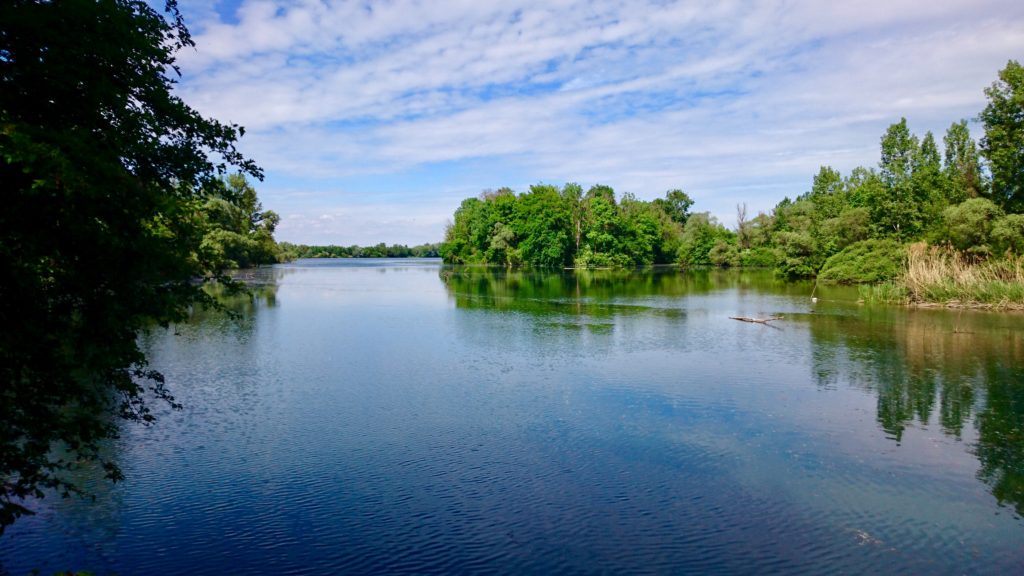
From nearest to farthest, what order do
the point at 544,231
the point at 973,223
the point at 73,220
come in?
the point at 73,220 → the point at 973,223 → the point at 544,231

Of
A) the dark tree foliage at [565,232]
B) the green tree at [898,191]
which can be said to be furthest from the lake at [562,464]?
the dark tree foliage at [565,232]

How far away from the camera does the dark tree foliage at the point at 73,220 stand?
21.5 ft

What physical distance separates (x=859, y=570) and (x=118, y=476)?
9.64 m

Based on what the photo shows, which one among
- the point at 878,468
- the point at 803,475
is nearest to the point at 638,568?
the point at 803,475

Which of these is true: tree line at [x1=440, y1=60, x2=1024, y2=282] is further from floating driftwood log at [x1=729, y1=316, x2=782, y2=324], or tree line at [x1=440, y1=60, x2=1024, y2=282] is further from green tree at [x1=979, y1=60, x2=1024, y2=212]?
floating driftwood log at [x1=729, y1=316, x2=782, y2=324]

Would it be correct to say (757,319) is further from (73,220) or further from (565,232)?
(565,232)

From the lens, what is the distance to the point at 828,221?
60719 millimetres

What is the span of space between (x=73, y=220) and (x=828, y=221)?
211 ft

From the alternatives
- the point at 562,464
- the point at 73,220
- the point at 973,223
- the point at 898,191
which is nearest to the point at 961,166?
the point at 898,191

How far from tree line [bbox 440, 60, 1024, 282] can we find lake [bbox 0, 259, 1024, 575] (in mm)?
19817

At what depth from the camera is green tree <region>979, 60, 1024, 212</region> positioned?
1476 inches

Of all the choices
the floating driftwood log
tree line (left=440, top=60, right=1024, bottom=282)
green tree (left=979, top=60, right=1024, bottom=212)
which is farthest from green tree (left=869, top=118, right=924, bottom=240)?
Result: the floating driftwood log

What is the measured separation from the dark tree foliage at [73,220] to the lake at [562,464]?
2.62 meters

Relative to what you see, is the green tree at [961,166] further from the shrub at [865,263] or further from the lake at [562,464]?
the lake at [562,464]
